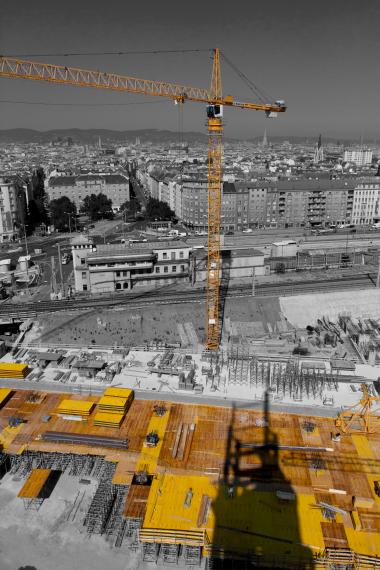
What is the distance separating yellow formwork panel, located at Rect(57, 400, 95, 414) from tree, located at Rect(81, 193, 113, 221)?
8933 centimetres

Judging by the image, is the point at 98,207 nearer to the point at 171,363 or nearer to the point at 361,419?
the point at 171,363

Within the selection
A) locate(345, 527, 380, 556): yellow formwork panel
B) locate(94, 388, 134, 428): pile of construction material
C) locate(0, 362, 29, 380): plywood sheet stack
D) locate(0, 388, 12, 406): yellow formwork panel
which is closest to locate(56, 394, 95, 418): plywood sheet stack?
locate(94, 388, 134, 428): pile of construction material

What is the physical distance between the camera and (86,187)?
12662 centimetres

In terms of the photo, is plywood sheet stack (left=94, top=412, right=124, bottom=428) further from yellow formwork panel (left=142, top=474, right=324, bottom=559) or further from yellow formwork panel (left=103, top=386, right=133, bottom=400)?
yellow formwork panel (left=142, top=474, right=324, bottom=559)

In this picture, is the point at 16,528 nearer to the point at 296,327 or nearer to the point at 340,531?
the point at 340,531

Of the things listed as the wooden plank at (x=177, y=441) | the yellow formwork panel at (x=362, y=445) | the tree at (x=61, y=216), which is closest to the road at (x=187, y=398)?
the yellow formwork panel at (x=362, y=445)

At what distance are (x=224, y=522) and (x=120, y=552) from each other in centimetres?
578

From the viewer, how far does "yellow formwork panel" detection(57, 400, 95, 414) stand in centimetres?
2922

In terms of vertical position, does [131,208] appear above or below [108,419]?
above

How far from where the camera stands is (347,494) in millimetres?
23203

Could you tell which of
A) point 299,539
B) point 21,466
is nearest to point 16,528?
point 21,466

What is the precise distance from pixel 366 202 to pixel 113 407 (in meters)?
100

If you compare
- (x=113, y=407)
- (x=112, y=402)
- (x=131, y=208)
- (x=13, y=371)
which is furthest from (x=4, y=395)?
(x=131, y=208)

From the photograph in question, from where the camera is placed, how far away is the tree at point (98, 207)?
114000 millimetres
